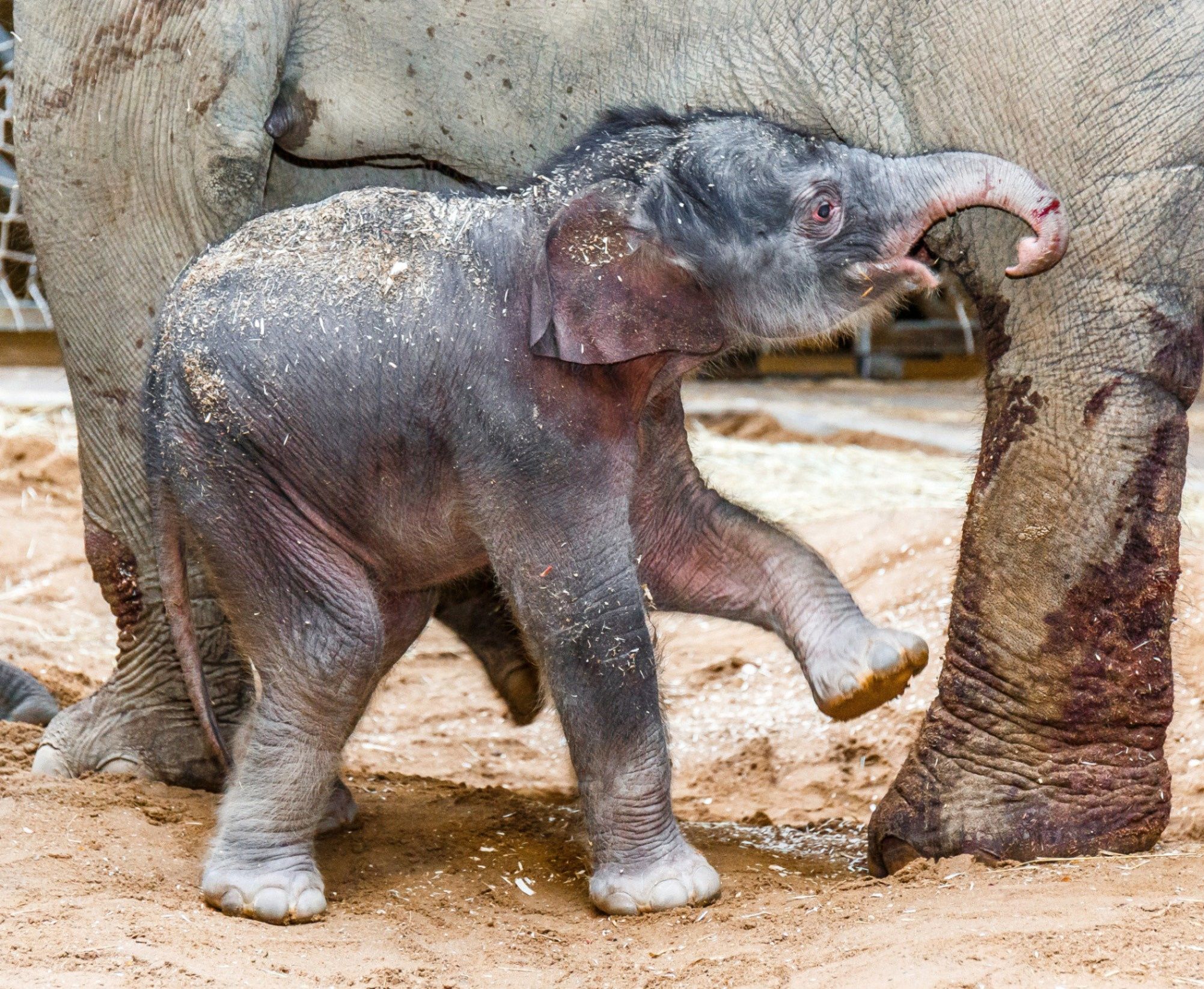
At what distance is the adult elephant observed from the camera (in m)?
3.20

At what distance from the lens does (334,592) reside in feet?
10.6

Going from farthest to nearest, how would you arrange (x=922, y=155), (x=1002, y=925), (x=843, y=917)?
(x=922, y=155) → (x=843, y=917) → (x=1002, y=925)

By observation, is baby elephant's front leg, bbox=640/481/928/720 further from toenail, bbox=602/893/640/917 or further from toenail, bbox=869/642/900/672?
toenail, bbox=602/893/640/917

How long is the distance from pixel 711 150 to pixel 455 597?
1.50 meters

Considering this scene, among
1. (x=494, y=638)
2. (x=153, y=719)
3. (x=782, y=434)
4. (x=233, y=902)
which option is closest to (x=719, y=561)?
(x=494, y=638)

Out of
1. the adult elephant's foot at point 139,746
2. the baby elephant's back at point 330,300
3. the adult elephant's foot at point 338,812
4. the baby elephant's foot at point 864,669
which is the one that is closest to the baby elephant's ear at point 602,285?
the baby elephant's back at point 330,300

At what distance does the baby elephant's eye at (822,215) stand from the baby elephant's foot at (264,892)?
152 cm

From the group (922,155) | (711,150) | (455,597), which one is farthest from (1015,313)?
(455,597)

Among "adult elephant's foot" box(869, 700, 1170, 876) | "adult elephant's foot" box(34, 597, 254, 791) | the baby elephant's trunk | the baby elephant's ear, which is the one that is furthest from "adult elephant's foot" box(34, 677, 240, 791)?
the baby elephant's trunk

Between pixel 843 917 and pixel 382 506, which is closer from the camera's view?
pixel 843 917

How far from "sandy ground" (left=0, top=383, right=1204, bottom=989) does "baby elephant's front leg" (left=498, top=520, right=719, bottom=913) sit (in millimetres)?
79

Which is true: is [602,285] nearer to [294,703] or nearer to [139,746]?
[294,703]

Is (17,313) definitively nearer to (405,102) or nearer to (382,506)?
(405,102)

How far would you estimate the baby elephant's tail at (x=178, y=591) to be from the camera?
134 inches
